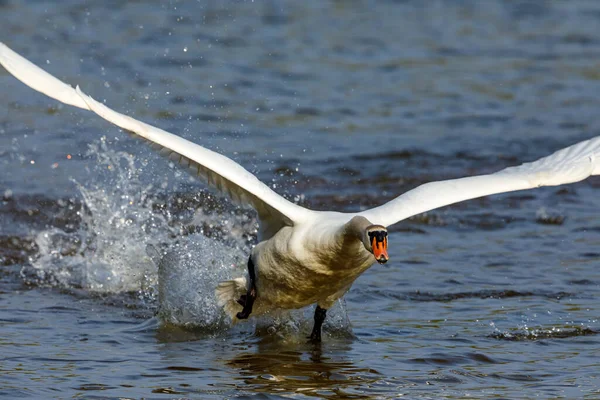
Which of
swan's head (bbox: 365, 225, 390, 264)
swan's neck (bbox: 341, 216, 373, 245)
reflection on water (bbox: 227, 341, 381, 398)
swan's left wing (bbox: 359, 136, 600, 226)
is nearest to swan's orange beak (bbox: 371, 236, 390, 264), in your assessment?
swan's head (bbox: 365, 225, 390, 264)

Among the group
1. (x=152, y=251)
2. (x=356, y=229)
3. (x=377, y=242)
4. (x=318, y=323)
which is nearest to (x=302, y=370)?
(x=318, y=323)

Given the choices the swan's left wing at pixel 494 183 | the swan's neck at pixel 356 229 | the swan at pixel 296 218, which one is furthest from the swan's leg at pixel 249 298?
the swan's neck at pixel 356 229

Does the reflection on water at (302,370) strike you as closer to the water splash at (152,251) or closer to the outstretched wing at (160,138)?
the water splash at (152,251)

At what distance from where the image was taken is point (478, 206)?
12.9 meters

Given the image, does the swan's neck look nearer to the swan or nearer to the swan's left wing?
the swan

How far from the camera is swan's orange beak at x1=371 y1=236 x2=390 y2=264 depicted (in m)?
6.45

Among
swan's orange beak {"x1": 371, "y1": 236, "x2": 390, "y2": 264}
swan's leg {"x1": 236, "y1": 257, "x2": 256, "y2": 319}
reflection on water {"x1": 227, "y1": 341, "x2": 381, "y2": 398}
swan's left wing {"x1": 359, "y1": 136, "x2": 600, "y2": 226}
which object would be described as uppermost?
swan's left wing {"x1": 359, "y1": 136, "x2": 600, "y2": 226}

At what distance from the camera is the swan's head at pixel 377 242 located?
648 centimetres

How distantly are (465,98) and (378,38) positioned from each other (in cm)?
398

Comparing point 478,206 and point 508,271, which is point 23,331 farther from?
point 478,206

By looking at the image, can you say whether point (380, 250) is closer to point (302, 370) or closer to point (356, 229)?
point (356, 229)

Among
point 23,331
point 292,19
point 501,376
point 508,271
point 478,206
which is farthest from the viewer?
point 292,19

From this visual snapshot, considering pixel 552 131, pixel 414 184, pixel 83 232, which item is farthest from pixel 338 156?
pixel 83 232

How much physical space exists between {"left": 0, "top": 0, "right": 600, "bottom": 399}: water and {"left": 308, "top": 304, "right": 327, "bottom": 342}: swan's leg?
17 cm
